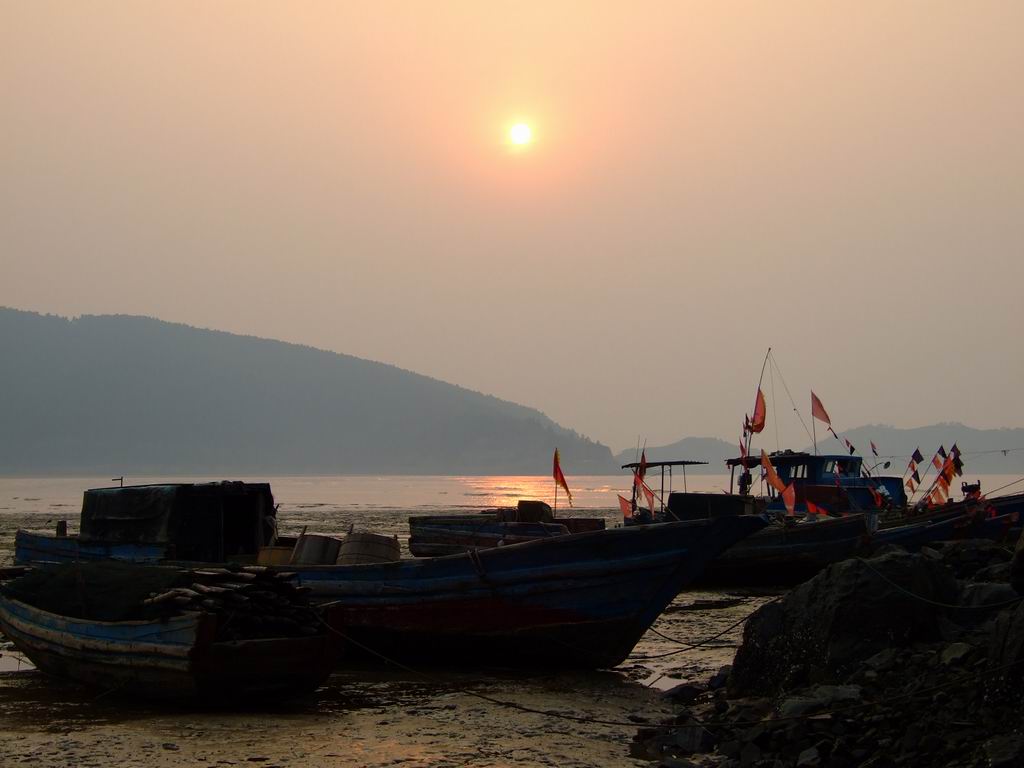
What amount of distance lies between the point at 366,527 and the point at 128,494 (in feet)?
127

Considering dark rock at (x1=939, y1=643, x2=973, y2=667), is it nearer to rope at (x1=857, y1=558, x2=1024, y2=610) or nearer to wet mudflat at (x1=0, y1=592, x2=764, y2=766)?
rope at (x1=857, y1=558, x2=1024, y2=610)

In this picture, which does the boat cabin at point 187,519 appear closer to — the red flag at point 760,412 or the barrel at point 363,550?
the barrel at point 363,550

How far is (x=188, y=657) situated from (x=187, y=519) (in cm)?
663

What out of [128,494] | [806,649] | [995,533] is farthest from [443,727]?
[995,533]

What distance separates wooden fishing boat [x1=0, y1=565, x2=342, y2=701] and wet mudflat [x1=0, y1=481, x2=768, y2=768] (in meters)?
0.28

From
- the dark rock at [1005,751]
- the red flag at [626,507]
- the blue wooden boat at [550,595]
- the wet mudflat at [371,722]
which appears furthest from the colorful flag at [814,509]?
the dark rock at [1005,751]

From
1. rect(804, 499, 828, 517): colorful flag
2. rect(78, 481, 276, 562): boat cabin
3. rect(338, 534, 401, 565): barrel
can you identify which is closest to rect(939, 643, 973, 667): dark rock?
rect(338, 534, 401, 565): barrel

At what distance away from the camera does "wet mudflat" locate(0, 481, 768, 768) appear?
10789 millimetres

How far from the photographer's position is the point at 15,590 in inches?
619

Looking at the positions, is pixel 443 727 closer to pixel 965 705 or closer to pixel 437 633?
pixel 437 633

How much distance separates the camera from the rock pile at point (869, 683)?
9016 millimetres

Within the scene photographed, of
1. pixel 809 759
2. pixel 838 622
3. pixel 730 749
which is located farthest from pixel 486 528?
pixel 809 759

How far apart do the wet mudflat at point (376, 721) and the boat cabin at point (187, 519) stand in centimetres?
290

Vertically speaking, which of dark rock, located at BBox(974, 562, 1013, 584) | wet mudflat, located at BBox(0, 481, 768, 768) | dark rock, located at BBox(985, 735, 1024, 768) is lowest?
wet mudflat, located at BBox(0, 481, 768, 768)
